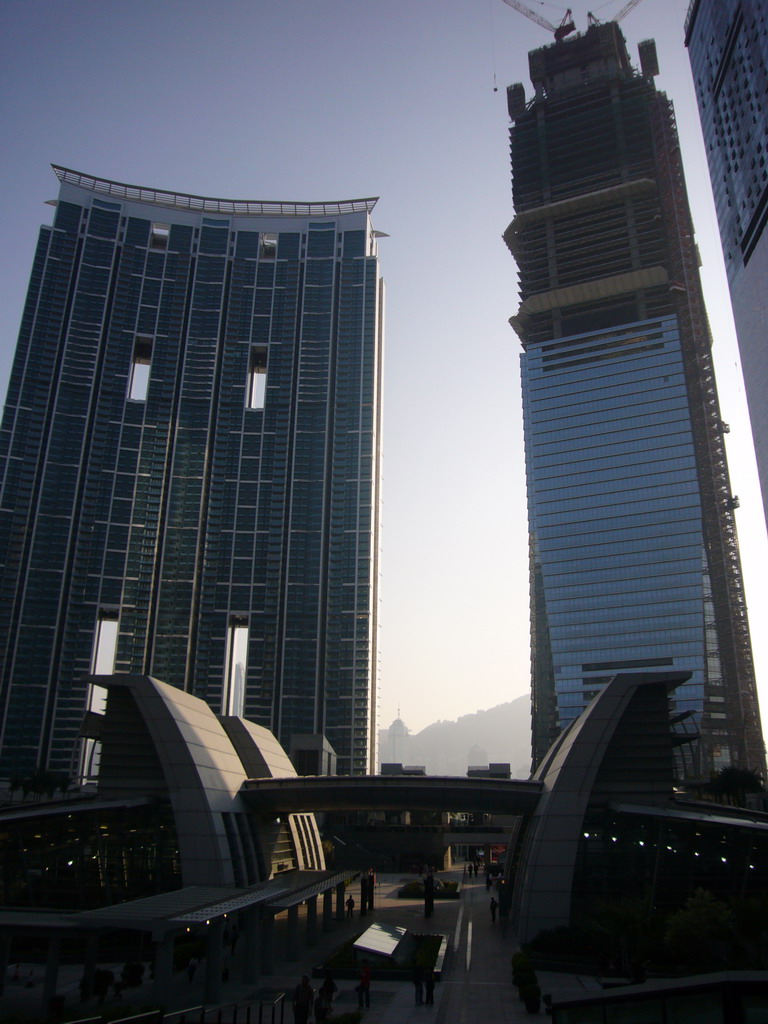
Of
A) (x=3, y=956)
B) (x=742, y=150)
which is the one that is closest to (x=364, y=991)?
(x=3, y=956)

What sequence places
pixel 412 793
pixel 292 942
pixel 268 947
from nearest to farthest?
pixel 268 947, pixel 292 942, pixel 412 793

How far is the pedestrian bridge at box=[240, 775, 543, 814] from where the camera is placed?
52.4 m

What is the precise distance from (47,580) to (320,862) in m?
104

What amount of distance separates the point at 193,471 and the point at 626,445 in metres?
92.7

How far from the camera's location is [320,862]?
235ft

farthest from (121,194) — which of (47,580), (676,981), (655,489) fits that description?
(676,981)

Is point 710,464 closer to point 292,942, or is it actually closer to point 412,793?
point 412,793

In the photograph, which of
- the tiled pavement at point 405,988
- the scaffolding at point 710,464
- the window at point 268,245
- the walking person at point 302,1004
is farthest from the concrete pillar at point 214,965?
the window at point 268,245

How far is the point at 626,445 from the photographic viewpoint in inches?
6403

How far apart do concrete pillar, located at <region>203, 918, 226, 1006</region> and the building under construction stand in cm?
12170

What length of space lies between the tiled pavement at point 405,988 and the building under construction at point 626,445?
10420 cm

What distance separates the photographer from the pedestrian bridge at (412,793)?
172 ft

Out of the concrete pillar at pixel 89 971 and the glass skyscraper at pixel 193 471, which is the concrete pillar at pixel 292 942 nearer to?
the concrete pillar at pixel 89 971

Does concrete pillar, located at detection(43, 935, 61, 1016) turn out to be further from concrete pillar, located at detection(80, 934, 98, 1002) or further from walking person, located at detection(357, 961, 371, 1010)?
walking person, located at detection(357, 961, 371, 1010)
